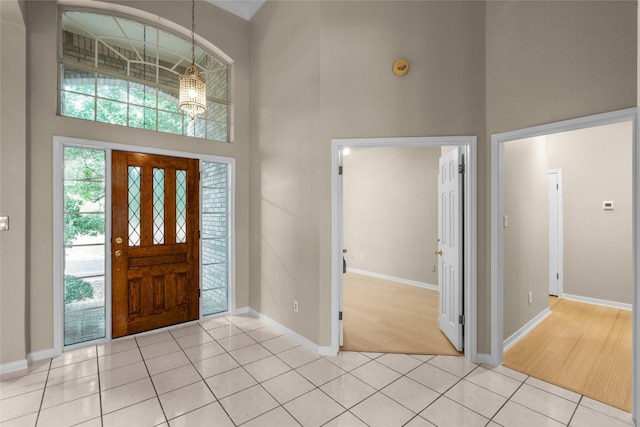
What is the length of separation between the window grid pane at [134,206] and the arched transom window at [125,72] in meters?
0.57

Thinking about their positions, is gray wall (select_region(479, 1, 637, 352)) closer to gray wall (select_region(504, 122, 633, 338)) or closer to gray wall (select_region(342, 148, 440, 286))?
gray wall (select_region(504, 122, 633, 338))

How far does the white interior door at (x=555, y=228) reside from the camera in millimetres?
4848

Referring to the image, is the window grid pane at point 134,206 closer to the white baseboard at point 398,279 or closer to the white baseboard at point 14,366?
the white baseboard at point 14,366

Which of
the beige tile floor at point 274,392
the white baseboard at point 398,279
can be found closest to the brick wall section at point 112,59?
the beige tile floor at point 274,392

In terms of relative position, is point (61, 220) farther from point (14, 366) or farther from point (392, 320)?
point (392, 320)

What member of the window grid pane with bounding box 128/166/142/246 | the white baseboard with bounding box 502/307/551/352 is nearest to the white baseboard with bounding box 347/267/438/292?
the white baseboard with bounding box 502/307/551/352

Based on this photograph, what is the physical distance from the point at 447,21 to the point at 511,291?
2840 millimetres

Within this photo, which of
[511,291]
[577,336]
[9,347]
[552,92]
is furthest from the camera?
[577,336]

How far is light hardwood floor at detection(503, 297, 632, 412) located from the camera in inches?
94.9

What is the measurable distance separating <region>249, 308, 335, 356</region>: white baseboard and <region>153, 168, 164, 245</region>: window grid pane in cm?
161

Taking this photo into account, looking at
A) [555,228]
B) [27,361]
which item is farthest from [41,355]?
[555,228]

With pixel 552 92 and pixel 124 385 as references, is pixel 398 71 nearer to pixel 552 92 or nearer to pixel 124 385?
pixel 552 92

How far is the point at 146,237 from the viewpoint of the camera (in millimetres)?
3447

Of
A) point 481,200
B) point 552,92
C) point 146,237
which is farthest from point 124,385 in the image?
point 552,92
